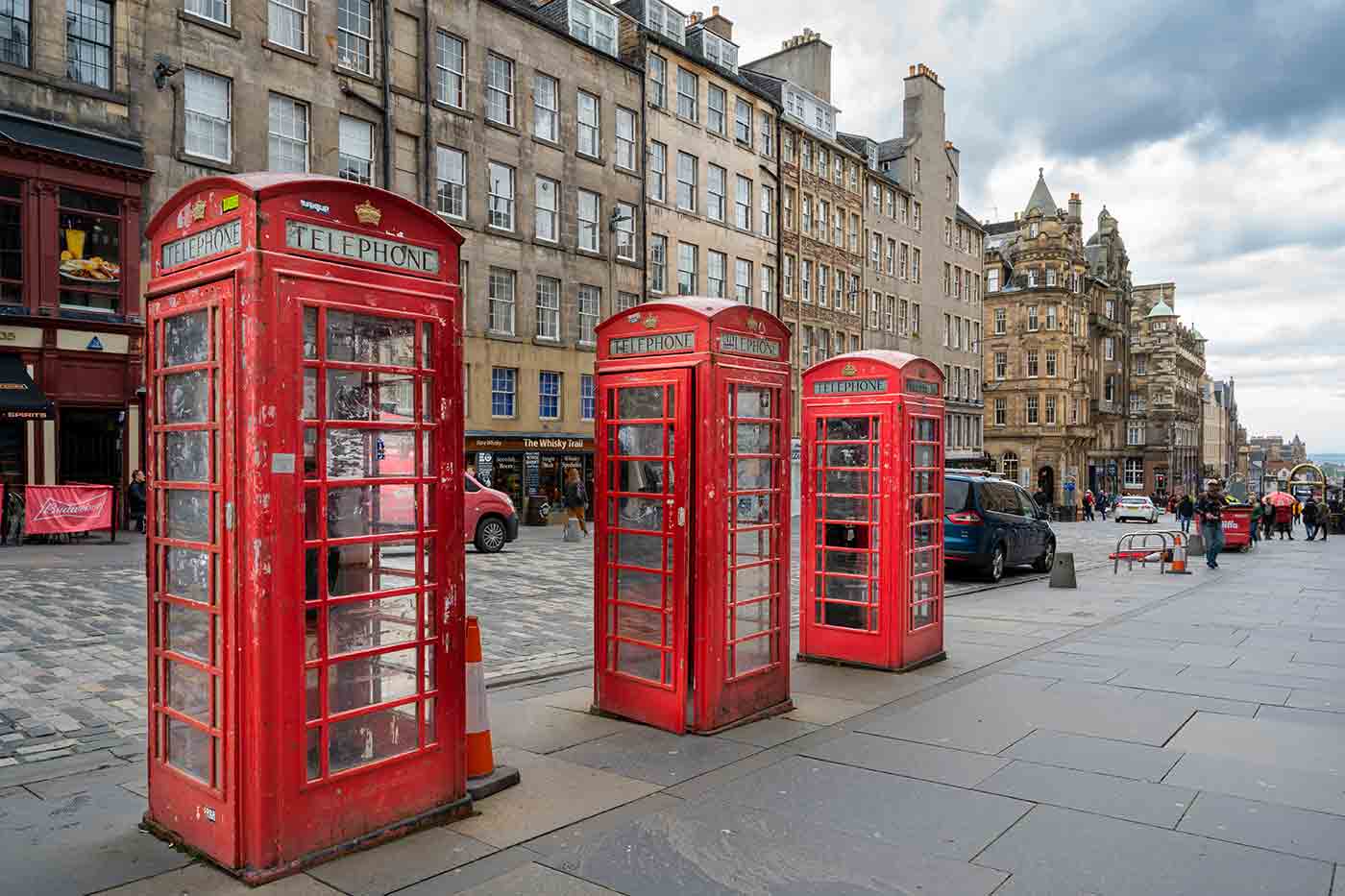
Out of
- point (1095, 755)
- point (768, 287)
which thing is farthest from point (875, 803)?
point (768, 287)

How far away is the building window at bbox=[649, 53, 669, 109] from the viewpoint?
36750 mm

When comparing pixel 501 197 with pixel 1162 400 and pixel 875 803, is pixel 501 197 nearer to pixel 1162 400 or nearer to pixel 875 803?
pixel 875 803

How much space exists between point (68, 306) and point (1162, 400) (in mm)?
98978

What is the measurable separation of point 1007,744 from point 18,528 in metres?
19.1

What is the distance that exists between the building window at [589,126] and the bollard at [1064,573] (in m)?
23.0

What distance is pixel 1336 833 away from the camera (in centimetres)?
502

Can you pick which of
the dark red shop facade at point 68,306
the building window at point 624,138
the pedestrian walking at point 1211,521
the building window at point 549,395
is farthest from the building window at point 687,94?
the pedestrian walking at point 1211,521

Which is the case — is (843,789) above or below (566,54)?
below

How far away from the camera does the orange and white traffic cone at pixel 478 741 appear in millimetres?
5551

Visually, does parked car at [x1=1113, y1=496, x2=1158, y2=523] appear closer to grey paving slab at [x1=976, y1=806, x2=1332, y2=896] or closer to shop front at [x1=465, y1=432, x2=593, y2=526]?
shop front at [x1=465, y1=432, x2=593, y2=526]

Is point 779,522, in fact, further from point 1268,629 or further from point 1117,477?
point 1117,477

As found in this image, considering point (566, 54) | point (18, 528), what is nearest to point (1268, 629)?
point (18, 528)

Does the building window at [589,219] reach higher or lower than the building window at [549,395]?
higher

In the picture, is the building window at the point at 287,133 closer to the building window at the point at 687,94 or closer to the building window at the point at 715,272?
the building window at the point at 687,94
